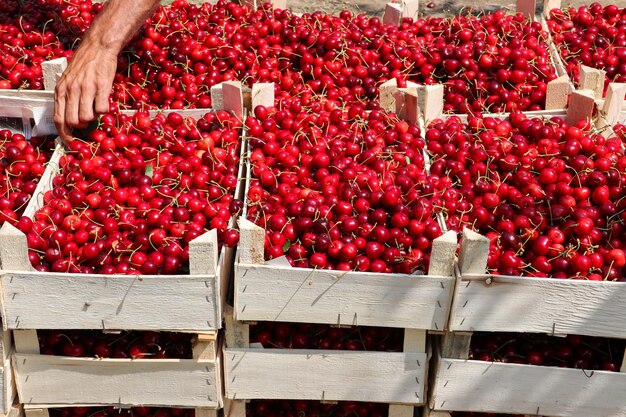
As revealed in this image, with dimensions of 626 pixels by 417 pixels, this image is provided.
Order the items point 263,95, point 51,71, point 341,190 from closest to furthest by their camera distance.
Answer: point 341,190
point 51,71
point 263,95

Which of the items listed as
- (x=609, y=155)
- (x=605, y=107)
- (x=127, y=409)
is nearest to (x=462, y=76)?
(x=605, y=107)

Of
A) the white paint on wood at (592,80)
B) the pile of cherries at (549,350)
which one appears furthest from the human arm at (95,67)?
the white paint on wood at (592,80)

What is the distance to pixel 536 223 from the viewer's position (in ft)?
9.20

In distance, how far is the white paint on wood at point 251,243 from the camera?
8.06 ft

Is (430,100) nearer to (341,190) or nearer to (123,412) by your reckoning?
(341,190)

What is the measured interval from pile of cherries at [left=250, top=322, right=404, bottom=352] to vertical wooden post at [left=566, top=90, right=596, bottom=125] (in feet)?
4.53

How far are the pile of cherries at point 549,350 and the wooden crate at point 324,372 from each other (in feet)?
0.76

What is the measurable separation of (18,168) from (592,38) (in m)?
3.09

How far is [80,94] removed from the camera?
3215mm

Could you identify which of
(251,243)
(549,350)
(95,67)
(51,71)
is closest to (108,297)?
(251,243)

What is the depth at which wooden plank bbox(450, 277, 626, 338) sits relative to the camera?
2.49 metres

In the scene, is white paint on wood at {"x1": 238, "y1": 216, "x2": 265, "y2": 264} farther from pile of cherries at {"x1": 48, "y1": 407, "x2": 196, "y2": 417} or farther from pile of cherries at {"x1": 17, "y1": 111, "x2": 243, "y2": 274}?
pile of cherries at {"x1": 48, "y1": 407, "x2": 196, "y2": 417}

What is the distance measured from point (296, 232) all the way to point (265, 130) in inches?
28.8

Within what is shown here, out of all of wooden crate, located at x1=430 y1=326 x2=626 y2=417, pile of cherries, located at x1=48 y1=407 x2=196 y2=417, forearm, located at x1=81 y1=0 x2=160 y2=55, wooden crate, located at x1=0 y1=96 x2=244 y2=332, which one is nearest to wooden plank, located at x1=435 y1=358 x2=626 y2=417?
wooden crate, located at x1=430 y1=326 x2=626 y2=417
